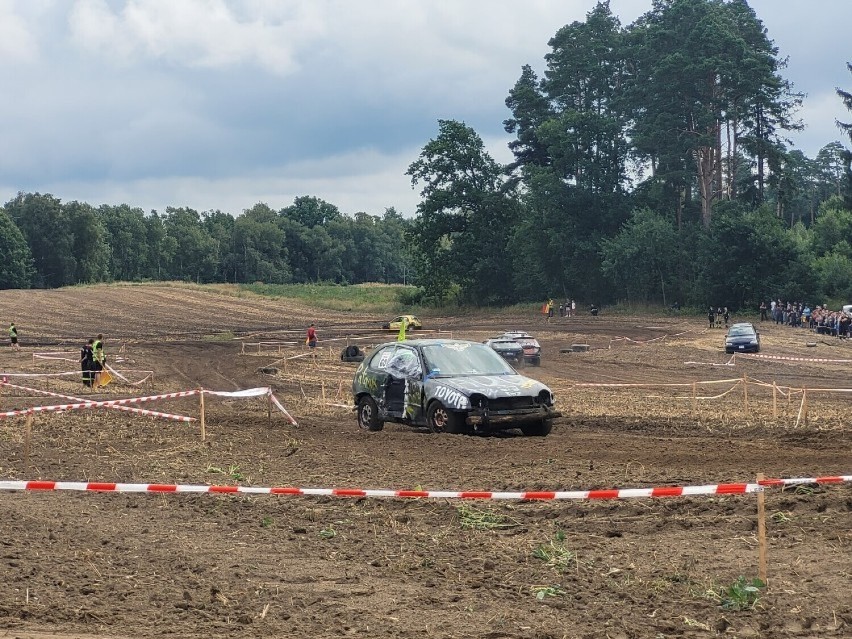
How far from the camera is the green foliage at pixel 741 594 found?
6.73m

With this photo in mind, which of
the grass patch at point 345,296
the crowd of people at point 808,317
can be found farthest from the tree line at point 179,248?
the crowd of people at point 808,317

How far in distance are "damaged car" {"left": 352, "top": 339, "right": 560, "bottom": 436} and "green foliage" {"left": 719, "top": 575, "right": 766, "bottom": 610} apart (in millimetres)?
8012

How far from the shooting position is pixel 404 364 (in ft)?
54.4

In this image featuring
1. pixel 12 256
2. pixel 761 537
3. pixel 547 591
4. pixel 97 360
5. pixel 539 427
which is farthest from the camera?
pixel 12 256

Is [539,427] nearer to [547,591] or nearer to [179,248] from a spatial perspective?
[547,591]

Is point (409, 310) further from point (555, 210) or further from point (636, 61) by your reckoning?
point (636, 61)

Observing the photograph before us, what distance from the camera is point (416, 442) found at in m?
14.9

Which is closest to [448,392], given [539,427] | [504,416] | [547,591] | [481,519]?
[504,416]

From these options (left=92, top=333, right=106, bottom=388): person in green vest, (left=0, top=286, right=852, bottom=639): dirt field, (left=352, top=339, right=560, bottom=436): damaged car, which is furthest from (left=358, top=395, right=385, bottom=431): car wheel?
(left=92, top=333, right=106, bottom=388): person in green vest

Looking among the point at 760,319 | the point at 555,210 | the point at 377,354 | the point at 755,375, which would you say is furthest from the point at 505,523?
the point at 555,210

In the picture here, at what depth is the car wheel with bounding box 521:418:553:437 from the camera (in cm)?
1555

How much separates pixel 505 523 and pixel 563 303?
71080mm

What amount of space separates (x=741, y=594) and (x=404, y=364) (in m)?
10.1

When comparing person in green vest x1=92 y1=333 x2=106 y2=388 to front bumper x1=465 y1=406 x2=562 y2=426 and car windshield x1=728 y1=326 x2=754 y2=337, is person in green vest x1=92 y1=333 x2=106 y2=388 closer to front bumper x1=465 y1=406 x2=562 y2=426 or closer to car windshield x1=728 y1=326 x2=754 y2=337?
front bumper x1=465 y1=406 x2=562 y2=426
